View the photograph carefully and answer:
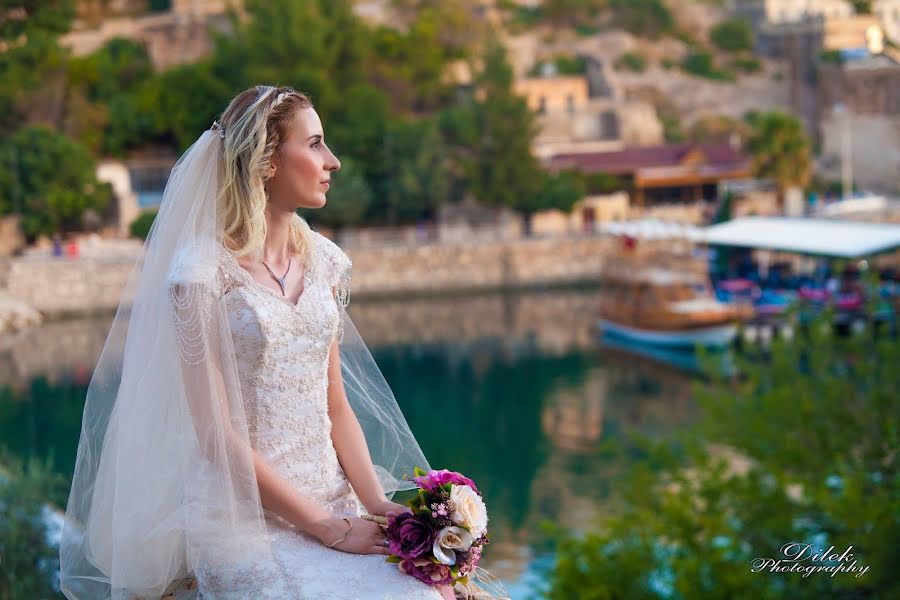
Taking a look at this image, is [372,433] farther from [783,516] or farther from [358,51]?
[358,51]

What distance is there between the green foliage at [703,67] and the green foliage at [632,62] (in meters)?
2.56

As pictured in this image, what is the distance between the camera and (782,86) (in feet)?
172

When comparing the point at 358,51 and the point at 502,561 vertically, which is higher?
the point at 358,51

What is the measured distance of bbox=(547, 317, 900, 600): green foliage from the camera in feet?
21.0

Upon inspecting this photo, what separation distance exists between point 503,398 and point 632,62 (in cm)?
3204

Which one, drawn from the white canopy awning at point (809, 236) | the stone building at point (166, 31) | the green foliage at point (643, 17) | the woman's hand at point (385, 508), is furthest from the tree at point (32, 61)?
the green foliage at point (643, 17)

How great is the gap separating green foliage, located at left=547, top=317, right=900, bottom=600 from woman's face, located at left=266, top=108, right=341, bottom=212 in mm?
3504

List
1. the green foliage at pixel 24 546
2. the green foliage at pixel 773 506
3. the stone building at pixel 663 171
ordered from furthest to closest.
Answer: the stone building at pixel 663 171 < the green foliage at pixel 773 506 < the green foliage at pixel 24 546

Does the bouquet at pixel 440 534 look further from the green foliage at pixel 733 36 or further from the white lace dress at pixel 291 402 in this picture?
the green foliage at pixel 733 36

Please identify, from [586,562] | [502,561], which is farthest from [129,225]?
[586,562]

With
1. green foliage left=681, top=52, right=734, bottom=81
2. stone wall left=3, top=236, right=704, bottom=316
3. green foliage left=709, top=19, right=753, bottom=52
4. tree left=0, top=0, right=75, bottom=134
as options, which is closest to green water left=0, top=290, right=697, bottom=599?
stone wall left=3, top=236, right=704, bottom=316

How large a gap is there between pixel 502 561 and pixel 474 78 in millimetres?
24956

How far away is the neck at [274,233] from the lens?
2.90 metres

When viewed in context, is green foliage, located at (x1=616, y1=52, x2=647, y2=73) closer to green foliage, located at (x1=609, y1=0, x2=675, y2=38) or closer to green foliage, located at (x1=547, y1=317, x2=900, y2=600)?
green foliage, located at (x1=609, y1=0, x2=675, y2=38)
